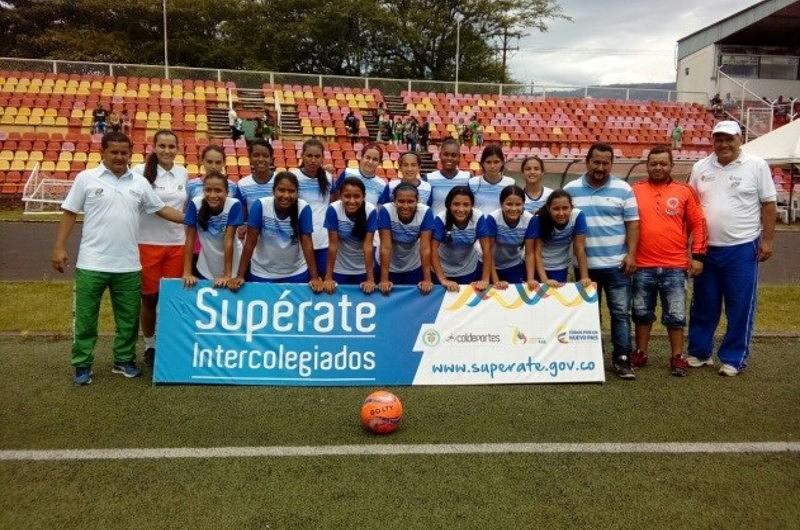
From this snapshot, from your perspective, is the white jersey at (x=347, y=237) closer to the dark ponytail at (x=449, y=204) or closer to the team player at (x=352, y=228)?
the team player at (x=352, y=228)

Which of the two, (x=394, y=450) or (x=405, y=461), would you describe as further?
(x=394, y=450)

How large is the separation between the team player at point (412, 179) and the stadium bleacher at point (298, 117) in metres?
14.4

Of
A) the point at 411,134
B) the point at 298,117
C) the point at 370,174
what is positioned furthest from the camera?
the point at 298,117

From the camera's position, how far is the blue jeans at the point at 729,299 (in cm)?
548

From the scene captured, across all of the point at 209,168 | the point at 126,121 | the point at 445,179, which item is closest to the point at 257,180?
the point at 209,168

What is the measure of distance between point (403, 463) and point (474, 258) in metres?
2.39

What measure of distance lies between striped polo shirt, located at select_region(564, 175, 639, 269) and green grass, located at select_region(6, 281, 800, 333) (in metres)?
2.26

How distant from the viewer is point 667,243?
211 inches

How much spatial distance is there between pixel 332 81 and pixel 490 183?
22.9 metres

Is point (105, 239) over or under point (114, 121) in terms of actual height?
under

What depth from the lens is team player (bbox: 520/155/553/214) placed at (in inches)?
221

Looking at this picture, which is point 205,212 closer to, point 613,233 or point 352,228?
point 352,228

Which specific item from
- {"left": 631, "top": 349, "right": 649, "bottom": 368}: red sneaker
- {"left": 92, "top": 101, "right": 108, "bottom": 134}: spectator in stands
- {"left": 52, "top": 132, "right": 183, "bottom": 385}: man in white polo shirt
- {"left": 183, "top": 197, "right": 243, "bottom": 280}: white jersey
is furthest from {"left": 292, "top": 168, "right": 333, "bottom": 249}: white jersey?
{"left": 92, "top": 101, "right": 108, "bottom": 134}: spectator in stands

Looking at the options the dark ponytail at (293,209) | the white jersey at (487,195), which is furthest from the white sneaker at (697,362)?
the dark ponytail at (293,209)
